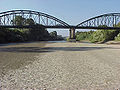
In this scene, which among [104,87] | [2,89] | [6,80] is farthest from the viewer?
[6,80]

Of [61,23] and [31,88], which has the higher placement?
[61,23]

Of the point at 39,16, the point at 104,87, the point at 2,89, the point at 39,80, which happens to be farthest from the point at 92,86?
the point at 39,16

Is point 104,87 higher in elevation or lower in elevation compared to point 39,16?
lower

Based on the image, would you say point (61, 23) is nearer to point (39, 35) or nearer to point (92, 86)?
point (39, 35)

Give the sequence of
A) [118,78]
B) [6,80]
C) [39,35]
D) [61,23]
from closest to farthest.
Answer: [6,80]
[118,78]
[61,23]
[39,35]

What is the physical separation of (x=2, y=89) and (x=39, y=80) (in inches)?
76.9

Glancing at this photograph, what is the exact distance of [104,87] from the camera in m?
6.47

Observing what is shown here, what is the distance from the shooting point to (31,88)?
20.7 ft

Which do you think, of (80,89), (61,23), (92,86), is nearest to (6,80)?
(80,89)

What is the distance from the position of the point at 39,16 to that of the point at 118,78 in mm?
105810

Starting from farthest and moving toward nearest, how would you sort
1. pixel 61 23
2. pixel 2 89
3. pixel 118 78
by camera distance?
1. pixel 61 23
2. pixel 118 78
3. pixel 2 89

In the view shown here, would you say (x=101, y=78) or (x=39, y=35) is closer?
(x=101, y=78)

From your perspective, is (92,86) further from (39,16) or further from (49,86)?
(39,16)

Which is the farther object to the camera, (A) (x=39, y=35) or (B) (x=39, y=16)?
(A) (x=39, y=35)
